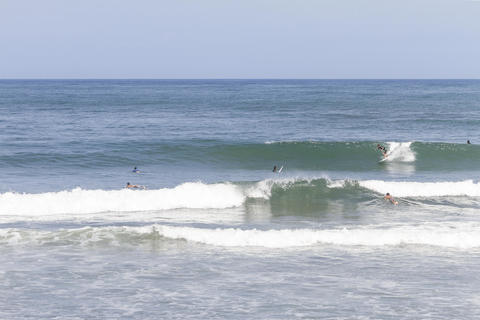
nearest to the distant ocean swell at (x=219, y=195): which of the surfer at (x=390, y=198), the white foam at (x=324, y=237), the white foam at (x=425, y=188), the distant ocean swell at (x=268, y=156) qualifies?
the white foam at (x=425, y=188)

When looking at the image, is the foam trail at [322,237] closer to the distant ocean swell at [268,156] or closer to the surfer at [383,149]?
the distant ocean swell at [268,156]

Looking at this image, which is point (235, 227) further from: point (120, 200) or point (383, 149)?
point (383, 149)

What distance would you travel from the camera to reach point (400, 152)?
128 ft

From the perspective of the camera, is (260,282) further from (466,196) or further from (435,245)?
(466,196)

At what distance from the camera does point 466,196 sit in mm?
26734

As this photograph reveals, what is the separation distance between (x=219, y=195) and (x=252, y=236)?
→ 7.51 m

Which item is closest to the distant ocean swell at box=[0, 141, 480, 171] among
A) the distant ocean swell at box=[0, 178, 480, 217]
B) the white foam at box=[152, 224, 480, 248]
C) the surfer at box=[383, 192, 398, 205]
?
the distant ocean swell at box=[0, 178, 480, 217]

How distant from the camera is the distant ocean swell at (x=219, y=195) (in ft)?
77.7

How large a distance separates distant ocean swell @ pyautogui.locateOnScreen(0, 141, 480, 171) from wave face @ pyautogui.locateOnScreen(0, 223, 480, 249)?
590 inches

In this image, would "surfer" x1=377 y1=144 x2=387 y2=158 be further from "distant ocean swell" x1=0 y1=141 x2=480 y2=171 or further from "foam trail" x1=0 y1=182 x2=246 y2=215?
"foam trail" x1=0 y1=182 x2=246 y2=215

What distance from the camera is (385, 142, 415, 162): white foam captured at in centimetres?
3772

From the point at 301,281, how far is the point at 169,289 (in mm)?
3448

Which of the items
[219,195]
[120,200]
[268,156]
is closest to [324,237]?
[219,195]

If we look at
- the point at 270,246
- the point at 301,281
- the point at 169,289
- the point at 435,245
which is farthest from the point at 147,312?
the point at 435,245
